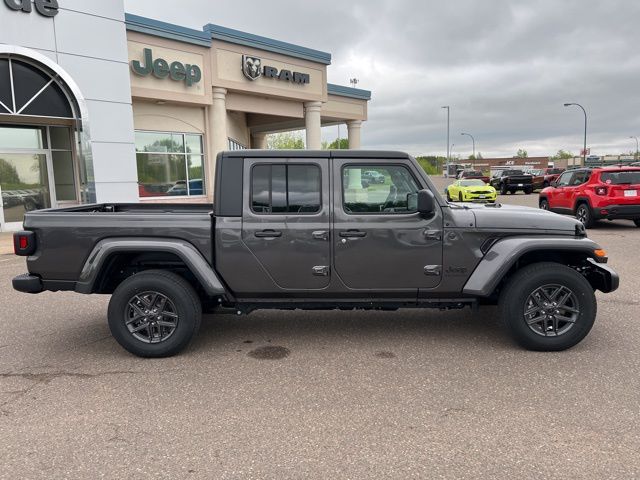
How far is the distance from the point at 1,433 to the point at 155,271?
173 cm

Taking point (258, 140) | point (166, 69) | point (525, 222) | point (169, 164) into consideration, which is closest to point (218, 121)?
point (169, 164)

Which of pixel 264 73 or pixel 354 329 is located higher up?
pixel 264 73

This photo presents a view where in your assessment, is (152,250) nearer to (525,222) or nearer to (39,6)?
(525,222)

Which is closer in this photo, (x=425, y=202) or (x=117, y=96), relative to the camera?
(x=425, y=202)

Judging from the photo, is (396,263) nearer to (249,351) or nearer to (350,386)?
(350,386)

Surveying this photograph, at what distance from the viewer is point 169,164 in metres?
18.5

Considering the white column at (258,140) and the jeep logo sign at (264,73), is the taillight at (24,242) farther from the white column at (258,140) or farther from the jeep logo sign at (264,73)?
the white column at (258,140)

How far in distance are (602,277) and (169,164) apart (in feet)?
54.5

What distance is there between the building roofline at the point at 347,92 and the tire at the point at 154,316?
2272 centimetres

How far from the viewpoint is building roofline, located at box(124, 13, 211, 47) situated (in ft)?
52.9

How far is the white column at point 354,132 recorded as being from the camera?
91.5 ft

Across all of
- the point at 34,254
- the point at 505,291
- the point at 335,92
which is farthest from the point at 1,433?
the point at 335,92

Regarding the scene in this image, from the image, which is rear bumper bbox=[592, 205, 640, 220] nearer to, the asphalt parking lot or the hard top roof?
the asphalt parking lot

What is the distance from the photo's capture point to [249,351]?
457 centimetres
